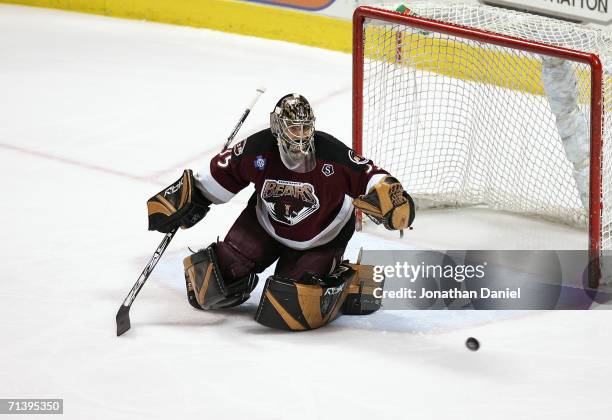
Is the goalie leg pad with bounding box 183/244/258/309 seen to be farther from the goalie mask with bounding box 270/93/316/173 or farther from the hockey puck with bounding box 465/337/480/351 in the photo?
the hockey puck with bounding box 465/337/480/351

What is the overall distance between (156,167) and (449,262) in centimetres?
145

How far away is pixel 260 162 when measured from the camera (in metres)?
3.35

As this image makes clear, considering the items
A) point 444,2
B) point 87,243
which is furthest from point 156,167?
point 444,2

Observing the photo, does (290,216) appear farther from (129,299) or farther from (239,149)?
(129,299)

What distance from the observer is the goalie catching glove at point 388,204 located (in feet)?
10.7

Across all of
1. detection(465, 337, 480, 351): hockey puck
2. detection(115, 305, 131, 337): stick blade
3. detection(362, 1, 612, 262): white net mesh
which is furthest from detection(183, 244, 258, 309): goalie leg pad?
detection(362, 1, 612, 262): white net mesh

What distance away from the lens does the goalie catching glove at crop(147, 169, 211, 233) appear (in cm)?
344

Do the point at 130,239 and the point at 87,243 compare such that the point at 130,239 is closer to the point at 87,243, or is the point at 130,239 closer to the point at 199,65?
the point at 87,243

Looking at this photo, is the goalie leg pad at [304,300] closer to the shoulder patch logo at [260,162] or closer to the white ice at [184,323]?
the white ice at [184,323]

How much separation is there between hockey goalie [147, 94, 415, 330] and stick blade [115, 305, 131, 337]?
211 millimetres

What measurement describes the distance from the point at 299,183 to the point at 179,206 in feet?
1.25

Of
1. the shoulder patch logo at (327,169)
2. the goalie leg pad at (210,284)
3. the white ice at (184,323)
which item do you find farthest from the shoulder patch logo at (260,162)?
the white ice at (184,323)

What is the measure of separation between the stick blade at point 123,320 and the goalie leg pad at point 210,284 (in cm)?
21

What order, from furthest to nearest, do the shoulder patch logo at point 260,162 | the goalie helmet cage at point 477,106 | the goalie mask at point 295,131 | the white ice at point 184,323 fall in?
1. the goalie helmet cage at point 477,106
2. the shoulder patch logo at point 260,162
3. the goalie mask at point 295,131
4. the white ice at point 184,323
